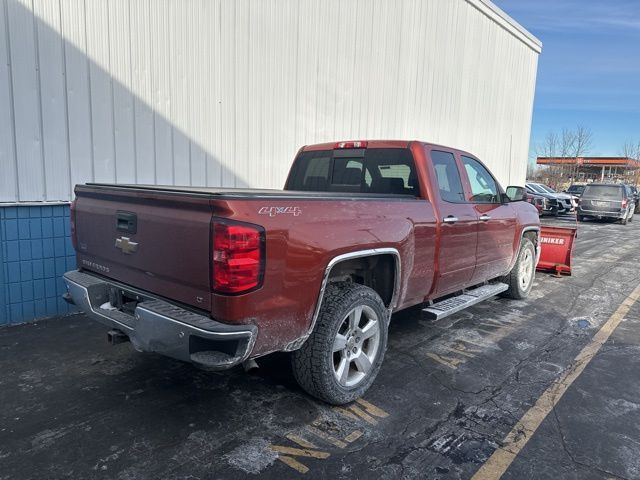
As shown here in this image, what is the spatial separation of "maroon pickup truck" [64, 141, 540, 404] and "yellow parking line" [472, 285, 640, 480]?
3.48 feet

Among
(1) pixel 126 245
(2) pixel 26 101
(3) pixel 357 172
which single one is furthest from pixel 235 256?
(2) pixel 26 101

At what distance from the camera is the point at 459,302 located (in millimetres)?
4910

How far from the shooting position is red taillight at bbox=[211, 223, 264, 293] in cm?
264

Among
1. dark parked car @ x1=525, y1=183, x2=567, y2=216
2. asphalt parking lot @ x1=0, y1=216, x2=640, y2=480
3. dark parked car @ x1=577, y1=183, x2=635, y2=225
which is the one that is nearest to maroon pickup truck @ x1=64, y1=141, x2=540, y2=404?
asphalt parking lot @ x1=0, y1=216, x2=640, y2=480

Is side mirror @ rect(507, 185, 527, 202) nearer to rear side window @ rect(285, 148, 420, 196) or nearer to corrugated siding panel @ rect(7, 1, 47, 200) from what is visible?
rear side window @ rect(285, 148, 420, 196)

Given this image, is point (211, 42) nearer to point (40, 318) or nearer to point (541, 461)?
point (40, 318)

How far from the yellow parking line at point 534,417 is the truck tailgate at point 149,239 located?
1950 millimetres

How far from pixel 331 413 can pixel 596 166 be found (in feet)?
234

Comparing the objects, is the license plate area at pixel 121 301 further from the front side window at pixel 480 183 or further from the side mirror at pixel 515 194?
the side mirror at pixel 515 194

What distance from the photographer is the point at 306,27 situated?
8297 millimetres

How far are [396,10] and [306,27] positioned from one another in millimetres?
3035

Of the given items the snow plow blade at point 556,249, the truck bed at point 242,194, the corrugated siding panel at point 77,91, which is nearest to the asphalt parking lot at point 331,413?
the truck bed at point 242,194

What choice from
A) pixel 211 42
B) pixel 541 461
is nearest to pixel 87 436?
pixel 541 461

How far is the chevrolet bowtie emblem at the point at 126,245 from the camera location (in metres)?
3.22
